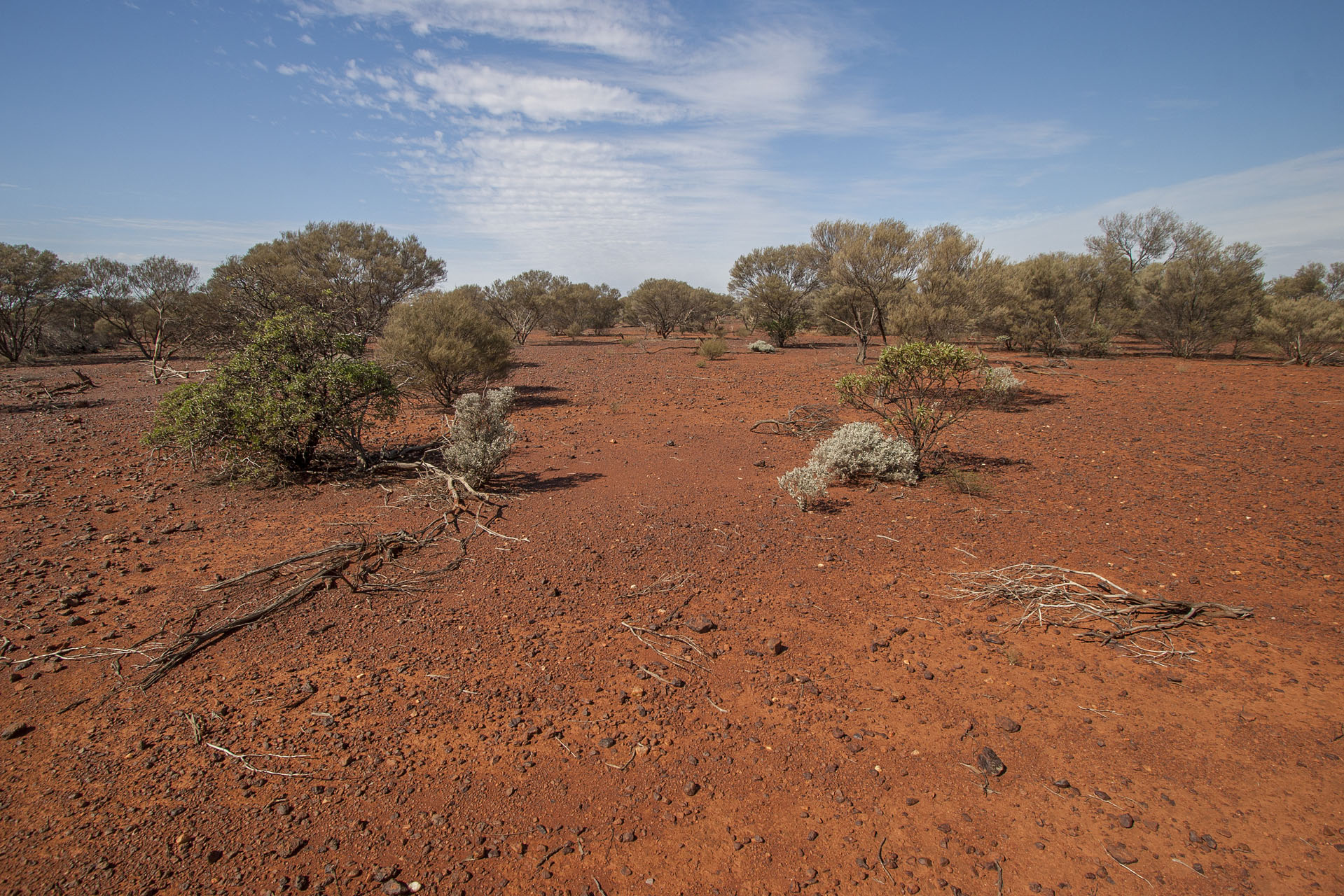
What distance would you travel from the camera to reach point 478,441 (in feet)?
22.0

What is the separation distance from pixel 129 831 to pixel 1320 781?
5386mm

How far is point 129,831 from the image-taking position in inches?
95.0

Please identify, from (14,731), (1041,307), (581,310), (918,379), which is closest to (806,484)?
(918,379)

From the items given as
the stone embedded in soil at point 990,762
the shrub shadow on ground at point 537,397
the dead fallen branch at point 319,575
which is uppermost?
the shrub shadow on ground at point 537,397

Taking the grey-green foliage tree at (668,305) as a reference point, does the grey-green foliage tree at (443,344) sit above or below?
below

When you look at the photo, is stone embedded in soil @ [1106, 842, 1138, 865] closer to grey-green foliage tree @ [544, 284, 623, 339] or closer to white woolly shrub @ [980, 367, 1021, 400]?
white woolly shrub @ [980, 367, 1021, 400]

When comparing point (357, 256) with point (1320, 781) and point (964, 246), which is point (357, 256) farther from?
point (1320, 781)

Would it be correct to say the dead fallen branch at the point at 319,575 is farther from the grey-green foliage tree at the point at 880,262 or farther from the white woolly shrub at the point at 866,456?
the grey-green foliage tree at the point at 880,262

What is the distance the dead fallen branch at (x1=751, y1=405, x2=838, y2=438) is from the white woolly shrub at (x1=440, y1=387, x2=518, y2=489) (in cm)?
444

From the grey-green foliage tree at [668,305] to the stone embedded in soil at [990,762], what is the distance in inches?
1147

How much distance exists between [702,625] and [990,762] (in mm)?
1834

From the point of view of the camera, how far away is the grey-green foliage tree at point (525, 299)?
30.4 m

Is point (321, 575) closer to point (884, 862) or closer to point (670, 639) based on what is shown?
point (670, 639)

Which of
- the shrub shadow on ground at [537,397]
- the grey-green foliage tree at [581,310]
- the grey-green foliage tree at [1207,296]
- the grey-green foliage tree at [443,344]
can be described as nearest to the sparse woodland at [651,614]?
the grey-green foliage tree at [443,344]
